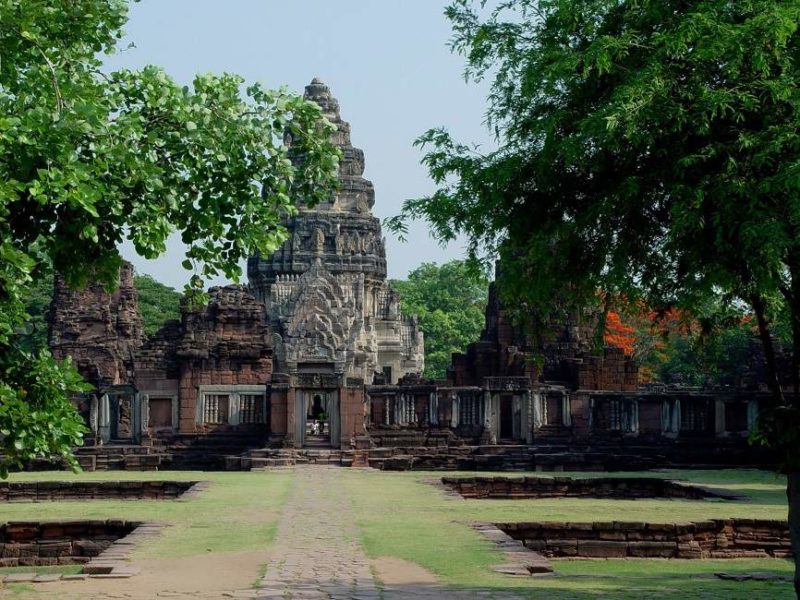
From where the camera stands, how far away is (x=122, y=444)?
37812 mm

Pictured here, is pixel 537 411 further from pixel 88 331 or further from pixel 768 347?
Answer: pixel 768 347

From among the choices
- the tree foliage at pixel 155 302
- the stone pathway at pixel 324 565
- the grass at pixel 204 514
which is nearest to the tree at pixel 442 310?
the tree foliage at pixel 155 302

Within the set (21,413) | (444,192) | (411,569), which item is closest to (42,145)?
(21,413)

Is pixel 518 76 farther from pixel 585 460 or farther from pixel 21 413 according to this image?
pixel 585 460

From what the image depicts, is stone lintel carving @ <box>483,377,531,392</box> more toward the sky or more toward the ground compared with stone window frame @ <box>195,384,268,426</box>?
more toward the sky

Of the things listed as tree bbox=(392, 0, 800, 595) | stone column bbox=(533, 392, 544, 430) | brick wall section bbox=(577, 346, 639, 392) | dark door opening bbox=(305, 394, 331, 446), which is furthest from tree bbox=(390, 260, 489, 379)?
tree bbox=(392, 0, 800, 595)

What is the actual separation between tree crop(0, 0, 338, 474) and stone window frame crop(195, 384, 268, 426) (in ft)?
85.2

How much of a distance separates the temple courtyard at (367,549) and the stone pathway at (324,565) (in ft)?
0.05

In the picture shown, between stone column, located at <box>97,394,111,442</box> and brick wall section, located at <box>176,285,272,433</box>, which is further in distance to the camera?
stone column, located at <box>97,394,111,442</box>

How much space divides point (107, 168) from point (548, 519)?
9.70 m

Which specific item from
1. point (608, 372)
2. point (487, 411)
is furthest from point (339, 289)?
point (487, 411)

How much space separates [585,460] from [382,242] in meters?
48.7

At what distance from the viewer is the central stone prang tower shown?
69.2 meters

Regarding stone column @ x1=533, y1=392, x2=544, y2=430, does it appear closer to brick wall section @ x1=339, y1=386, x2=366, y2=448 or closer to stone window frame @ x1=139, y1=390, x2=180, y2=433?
brick wall section @ x1=339, y1=386, x2=366, y2=448
